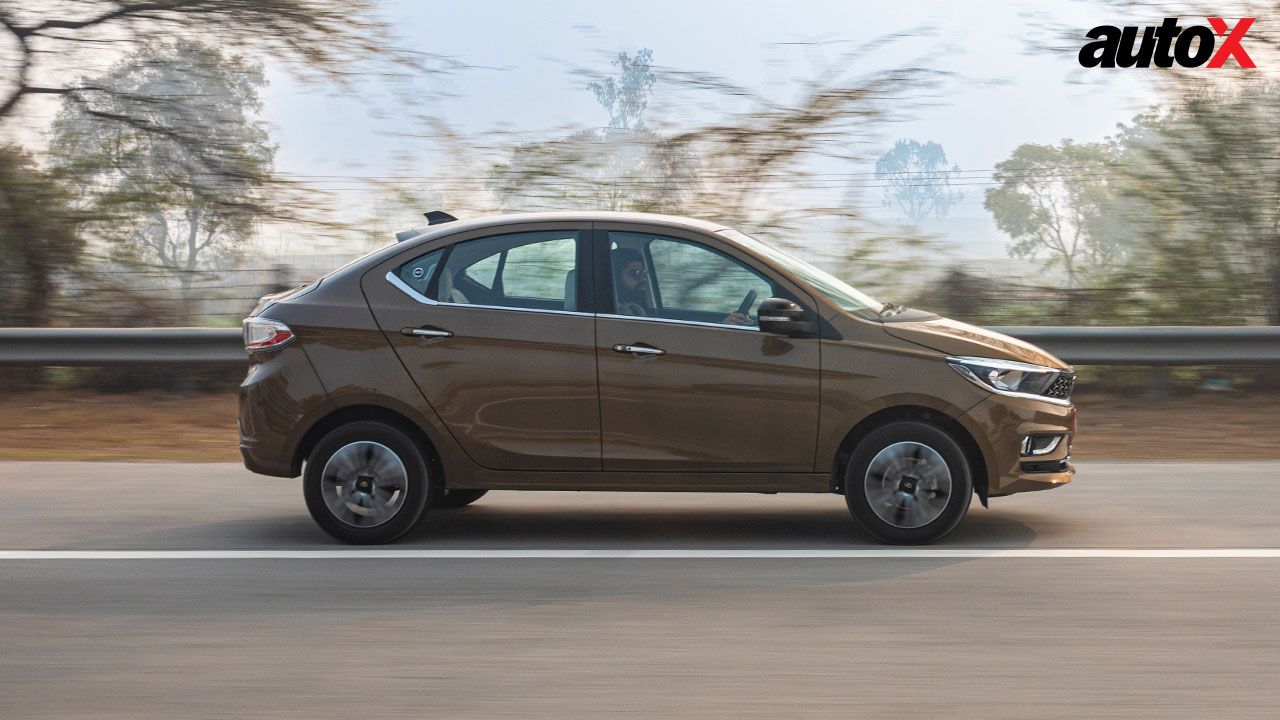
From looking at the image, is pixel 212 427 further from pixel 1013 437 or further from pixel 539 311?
pixel 1013 437

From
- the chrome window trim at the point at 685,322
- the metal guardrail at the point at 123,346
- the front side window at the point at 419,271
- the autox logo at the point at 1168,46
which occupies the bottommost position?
the metal guardrail at the point at 123,346

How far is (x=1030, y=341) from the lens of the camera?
11.5 metres

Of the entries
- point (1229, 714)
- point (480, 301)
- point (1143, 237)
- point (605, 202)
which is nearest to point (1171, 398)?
point (1143, 237)

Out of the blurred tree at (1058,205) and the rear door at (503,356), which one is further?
the blurred tree at (1058,205)

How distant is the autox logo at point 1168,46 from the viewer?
1341 cm

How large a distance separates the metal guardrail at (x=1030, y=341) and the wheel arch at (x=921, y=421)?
489 centimetres

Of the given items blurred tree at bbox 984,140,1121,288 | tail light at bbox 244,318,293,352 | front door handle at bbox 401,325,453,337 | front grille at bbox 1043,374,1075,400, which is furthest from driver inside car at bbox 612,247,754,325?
blurred tree at bbox 984,140,1121,288

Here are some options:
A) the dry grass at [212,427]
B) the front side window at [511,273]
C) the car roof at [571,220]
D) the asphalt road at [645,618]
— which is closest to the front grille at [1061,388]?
the asphalt road at [645,618]

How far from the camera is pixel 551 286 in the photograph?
7.09 m

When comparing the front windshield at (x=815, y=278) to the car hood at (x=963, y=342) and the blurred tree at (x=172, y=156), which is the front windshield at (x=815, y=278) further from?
the blurred tree at (x=172, y=156)

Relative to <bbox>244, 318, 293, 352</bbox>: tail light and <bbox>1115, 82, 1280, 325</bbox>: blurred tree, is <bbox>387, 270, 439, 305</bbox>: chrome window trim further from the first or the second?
<bbox>1115, 82, 1280, 325</bbox>: blurred tree

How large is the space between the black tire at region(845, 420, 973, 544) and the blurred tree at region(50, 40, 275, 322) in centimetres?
925

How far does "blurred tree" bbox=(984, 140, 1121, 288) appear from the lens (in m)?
13.5

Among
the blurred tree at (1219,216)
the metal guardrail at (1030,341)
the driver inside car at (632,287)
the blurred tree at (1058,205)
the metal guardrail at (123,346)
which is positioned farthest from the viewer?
the blurred tree at (1058,205)
